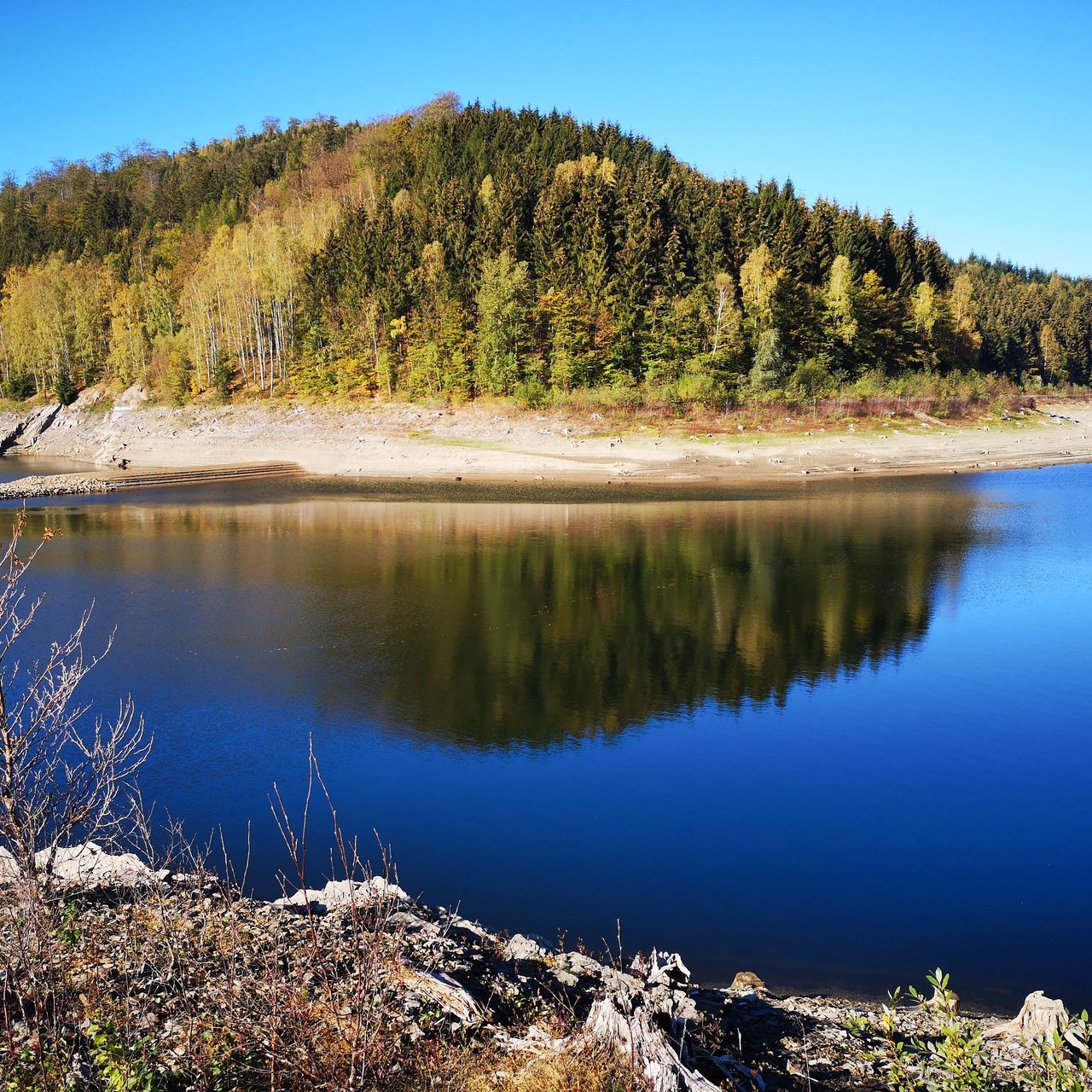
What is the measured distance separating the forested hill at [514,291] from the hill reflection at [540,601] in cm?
2436

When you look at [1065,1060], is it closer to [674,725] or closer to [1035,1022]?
[1035,1022]

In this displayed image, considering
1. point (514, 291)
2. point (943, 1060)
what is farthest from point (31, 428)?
point (943, 1060)

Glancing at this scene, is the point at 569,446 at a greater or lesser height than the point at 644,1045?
greater

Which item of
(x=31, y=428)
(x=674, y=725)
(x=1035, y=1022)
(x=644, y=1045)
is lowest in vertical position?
(x=674, y=725)

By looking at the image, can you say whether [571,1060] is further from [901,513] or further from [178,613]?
[901,513]

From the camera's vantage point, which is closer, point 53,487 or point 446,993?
point 446,993

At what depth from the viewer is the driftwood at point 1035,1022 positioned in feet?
15.4

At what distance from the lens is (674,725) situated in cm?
1144

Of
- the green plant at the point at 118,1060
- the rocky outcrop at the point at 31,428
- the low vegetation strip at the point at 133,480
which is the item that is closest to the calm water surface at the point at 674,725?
the green plant at the point at 118,1060

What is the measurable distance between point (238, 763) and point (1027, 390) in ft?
228

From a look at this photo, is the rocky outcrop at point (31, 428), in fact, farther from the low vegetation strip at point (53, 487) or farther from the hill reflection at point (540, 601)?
the hill reflection at point (540, 601)

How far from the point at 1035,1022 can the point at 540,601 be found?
13.7m

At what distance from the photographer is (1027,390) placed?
6469 cm

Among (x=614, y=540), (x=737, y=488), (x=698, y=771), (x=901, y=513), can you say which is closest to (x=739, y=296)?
(x=737, y=488)
